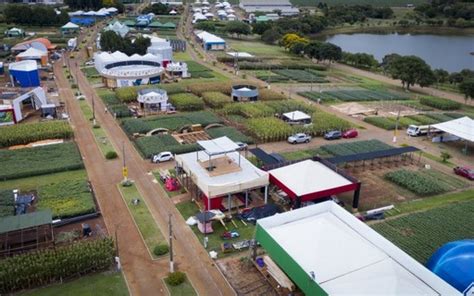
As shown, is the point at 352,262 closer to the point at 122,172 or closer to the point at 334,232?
the point at 334,232

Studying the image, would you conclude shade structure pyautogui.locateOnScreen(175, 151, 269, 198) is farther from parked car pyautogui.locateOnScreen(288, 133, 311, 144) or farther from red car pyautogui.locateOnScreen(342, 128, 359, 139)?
red car pyautogui.locateOnScreen(342, 128, 359, 139)

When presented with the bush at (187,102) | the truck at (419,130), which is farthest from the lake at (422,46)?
the bush at (187,102)

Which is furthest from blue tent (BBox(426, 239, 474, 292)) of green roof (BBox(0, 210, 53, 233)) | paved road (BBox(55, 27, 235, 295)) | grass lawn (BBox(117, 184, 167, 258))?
green roof (BBox(0, 210, 53, 233))

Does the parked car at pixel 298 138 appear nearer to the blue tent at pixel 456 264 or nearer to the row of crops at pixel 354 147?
the row of crops at pixel 354 147

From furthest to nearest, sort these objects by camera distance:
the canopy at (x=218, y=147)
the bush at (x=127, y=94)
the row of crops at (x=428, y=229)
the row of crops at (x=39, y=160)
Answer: the bush at (x=127, y=94) → the row of crops at (x=39, y=160) → the canopy at (x=218, y=147) → the row of crops at (x=428, y=229)

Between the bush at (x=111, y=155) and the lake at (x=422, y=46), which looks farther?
the lake at (x=422, y=46)

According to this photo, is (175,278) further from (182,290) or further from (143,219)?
(143,219)

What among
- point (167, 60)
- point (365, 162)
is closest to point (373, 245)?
point (365, 162)
